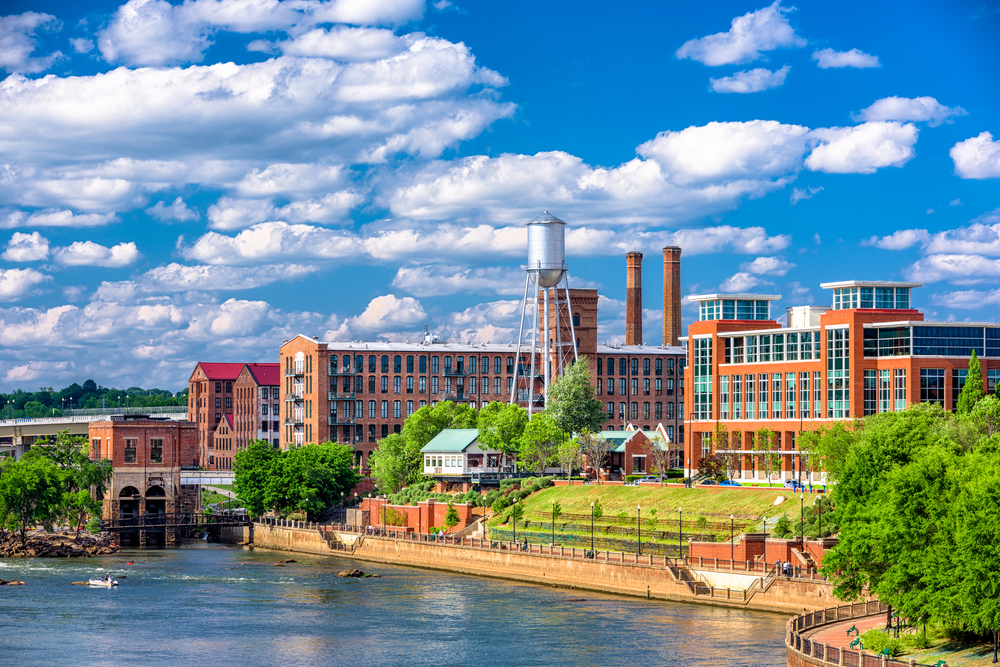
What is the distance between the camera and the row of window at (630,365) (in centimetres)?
18738

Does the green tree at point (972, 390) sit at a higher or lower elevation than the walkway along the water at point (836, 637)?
higher

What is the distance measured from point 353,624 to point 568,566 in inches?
951

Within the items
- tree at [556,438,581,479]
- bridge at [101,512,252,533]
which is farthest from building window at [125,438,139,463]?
tree at [556,438,581,479]

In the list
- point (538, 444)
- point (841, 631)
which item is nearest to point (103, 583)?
point (538, 444)

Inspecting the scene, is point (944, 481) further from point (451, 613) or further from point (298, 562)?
point (298, 562)

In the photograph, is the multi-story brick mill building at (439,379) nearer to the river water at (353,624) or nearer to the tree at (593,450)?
the tree at (593,450)

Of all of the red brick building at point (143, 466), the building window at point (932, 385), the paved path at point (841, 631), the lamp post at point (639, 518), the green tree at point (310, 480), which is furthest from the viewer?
the red brick building at point (143, 466)

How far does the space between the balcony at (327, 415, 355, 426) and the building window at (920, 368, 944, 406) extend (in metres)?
82.4

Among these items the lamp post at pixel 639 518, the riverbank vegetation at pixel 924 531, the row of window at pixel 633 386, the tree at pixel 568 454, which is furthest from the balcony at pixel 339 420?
the riverbank vegetation at pixel 924 531

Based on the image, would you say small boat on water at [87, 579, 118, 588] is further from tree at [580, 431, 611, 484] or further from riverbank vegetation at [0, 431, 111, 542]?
tree at [580, 431, 611, 484]

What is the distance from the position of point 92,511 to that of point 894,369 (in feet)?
252

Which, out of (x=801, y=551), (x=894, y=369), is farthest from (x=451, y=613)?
(x=894, y=369)

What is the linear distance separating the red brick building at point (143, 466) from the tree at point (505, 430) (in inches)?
1498

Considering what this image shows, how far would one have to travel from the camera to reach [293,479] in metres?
144
